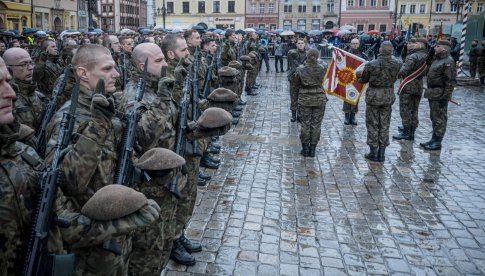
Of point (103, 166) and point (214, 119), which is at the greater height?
point (214, 119)

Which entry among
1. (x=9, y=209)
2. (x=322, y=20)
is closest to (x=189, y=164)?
(x=9, y=209)

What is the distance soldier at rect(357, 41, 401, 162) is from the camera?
859 centimetres

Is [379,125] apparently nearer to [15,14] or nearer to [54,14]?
[15,14]

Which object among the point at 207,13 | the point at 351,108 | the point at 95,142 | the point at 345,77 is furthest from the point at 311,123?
the point at 207,13

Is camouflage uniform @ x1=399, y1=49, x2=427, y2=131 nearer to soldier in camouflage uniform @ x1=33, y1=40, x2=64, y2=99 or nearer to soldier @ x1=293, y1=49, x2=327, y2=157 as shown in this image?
soldier @ x1=293, y1=49, x2=327, y2=157

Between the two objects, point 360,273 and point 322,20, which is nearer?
point 360,273

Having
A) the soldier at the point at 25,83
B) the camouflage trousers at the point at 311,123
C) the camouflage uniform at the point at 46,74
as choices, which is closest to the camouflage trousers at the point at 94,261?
the soldier at the point at 25,83

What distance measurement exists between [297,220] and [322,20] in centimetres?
6594

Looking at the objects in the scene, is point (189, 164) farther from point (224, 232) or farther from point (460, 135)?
point (460, 135)

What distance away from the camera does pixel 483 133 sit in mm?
11266

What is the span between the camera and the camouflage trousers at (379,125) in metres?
8.70

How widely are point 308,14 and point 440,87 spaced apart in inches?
2437

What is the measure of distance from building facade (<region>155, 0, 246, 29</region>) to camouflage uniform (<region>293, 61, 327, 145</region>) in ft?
212

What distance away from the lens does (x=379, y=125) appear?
28.9 feet
